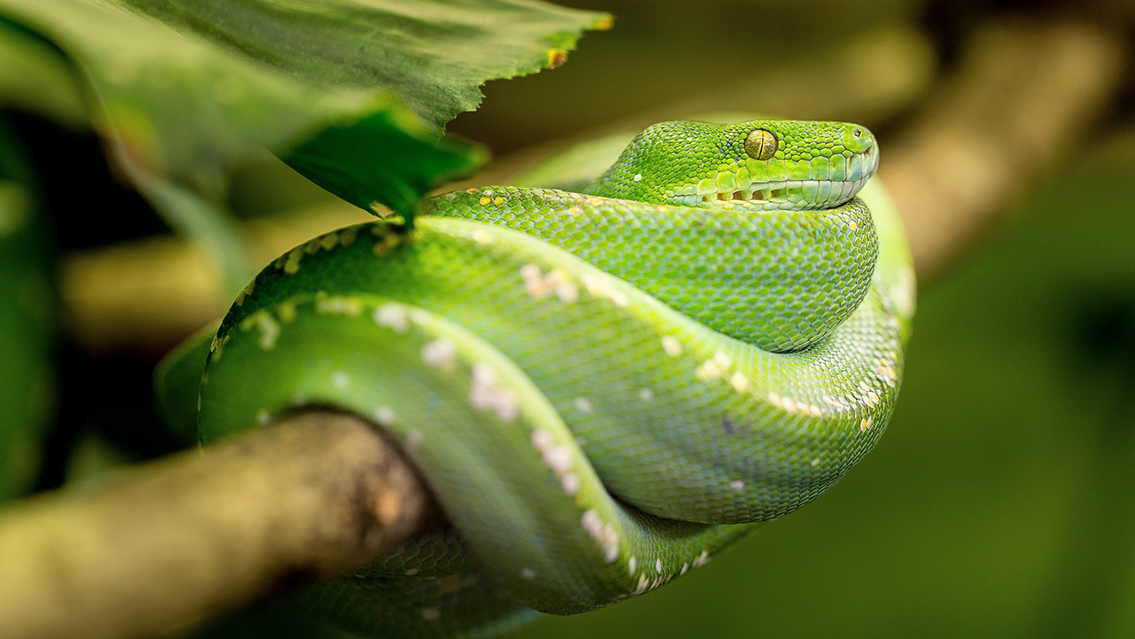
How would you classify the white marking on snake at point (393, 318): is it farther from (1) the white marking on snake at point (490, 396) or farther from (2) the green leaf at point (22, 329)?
(2) the green leaf at point (22, 329)

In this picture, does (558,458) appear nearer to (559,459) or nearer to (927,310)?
(559,459)

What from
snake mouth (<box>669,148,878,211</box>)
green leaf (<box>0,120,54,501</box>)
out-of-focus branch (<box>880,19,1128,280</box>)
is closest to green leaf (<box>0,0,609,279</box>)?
snake mouth (<box>669,148,878,211</box>)

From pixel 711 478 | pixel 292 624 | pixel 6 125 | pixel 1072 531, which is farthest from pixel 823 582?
pixel 6 125

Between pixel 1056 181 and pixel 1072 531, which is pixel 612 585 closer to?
pixel 1072 531

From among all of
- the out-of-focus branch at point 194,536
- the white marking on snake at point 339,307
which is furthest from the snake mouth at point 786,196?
the out-of-focus branch at point 194,536

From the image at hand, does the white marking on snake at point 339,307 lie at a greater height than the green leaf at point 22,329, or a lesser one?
greater
